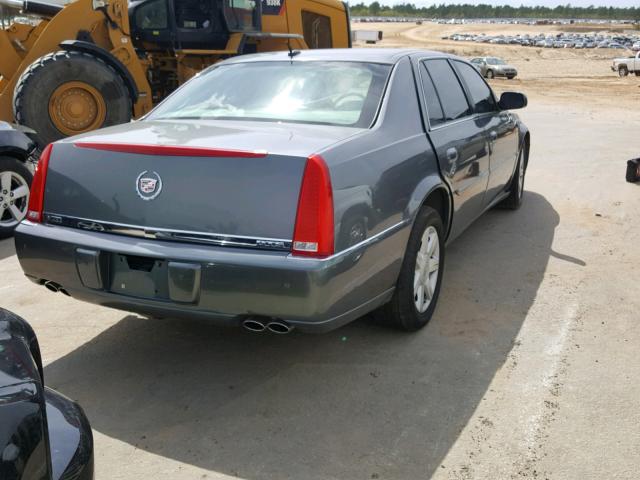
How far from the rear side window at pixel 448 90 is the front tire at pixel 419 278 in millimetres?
954

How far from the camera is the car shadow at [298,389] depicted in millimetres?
2875

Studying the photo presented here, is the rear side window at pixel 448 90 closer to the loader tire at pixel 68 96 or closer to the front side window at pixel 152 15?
the loader tire at pixel 68 96

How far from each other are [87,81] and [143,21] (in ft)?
7.21

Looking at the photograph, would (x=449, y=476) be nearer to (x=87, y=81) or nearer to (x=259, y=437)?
(x=259, y=437)

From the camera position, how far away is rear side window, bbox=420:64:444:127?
4348 mm

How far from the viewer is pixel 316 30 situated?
41.1 ft

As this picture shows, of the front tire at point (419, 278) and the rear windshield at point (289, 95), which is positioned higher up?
the rear windshield at point (289, 95)

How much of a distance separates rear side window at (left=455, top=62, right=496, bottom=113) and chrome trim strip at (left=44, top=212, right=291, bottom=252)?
2892mm

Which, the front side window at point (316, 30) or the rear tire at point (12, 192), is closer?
the rear tire at point (12, 192)

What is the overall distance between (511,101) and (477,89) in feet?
1.49

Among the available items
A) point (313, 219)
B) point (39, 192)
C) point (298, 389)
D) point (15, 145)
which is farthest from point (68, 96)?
point (313, 219)

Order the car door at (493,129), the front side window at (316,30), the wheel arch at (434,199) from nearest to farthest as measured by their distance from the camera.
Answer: the wheel arch at (434,199) → the car door at (493,129) → the front side window at (316,30)

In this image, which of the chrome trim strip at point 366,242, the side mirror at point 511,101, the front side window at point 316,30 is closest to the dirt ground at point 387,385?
the chrome trim strip at point 366,242

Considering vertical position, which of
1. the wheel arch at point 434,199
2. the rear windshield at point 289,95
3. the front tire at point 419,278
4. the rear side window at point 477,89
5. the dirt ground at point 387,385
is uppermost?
the rear windshield at point 289,95
